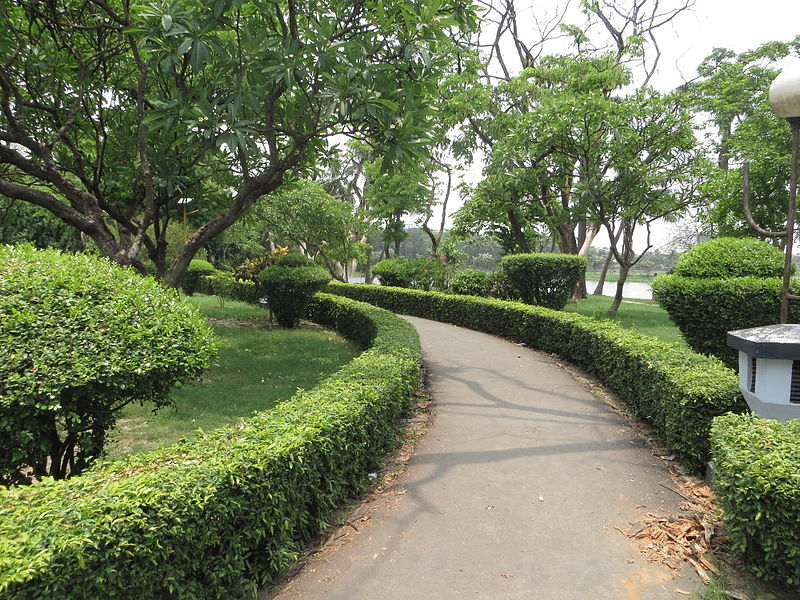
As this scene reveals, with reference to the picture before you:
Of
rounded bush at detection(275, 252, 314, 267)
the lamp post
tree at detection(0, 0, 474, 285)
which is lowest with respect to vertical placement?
rounded bush at detection(275, 252, 314, 267)

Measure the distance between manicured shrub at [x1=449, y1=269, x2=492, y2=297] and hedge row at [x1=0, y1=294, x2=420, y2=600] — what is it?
515 inches

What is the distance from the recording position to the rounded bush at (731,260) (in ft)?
27.1

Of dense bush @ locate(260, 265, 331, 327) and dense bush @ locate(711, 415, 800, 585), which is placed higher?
dense bush @ locate(260, 265, 331, 327)

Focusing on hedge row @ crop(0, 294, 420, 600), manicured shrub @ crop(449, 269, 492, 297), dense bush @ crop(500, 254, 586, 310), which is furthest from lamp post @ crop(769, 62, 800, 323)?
manicured shrub @ crop(449, 269, 492, 297)

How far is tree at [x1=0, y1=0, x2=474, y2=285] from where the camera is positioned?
557cm

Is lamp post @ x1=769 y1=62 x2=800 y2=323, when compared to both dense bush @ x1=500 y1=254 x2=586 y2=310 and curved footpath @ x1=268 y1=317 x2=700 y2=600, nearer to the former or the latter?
curved footpath @ x1=268 y1=317 x2=700 y2=600

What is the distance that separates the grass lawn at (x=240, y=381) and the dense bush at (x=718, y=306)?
5.68 metres

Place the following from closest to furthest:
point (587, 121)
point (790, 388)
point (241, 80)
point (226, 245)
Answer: point (790, 388) < point (241, 80) < point (587, 121) < point (226, 245)

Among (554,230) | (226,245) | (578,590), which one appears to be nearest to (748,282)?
(578,590)

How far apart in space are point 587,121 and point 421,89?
24.9 ft

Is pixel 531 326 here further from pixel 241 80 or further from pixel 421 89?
pixel 241 80

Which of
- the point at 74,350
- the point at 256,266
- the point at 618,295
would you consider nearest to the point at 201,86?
the point at 74,350

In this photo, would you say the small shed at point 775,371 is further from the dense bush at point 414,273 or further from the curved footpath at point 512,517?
Result: the dense bush at point 414,273

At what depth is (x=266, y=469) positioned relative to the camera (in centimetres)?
285
